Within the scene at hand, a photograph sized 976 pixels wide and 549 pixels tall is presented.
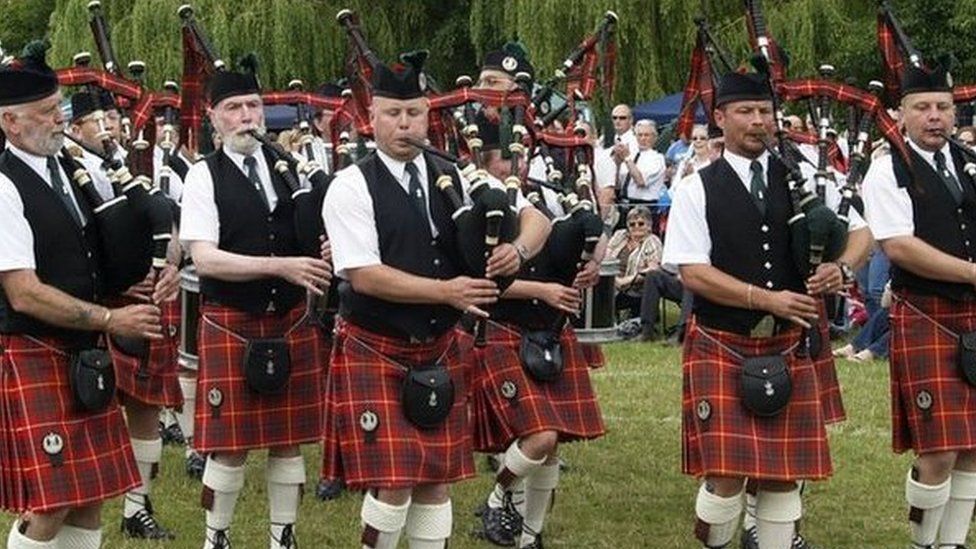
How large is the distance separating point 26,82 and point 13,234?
42cm

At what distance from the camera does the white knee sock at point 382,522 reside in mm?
4723

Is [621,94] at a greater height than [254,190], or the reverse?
[254,190]

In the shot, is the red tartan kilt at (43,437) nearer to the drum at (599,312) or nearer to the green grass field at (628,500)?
the green grass field at (628,500)

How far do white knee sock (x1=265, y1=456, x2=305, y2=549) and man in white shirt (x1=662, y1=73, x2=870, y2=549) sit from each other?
4.40 ft

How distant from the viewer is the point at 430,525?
4.84 metres

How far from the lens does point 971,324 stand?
17.5ft

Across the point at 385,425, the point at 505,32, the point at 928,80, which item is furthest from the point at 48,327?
the point at 505,32

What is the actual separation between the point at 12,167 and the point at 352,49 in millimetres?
1884

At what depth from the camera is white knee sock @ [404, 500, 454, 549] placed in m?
4.84

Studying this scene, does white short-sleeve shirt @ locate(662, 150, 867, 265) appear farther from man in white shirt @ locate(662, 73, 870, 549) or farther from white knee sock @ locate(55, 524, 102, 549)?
white knee sock @ locate(55, 524, 102, 549)

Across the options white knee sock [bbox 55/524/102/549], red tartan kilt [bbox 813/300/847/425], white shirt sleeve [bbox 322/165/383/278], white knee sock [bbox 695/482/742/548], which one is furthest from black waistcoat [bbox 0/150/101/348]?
red tartan kilt [bbox 813/300/847/425]

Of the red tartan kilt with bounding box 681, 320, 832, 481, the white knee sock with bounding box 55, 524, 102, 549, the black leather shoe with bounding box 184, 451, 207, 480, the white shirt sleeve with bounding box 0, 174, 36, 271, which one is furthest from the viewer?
the black leather shoe with bounding box 184, 451, 207, 480

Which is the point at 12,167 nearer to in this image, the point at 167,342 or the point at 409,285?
the point at 409,285

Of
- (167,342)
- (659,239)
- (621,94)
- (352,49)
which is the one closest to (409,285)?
(352,49)
